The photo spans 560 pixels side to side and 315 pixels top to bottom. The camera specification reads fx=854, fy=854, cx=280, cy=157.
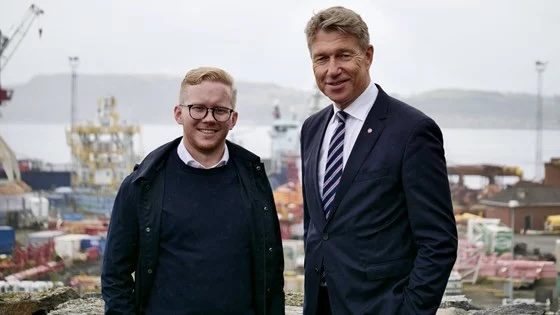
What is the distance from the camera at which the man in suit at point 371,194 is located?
6.02 ft

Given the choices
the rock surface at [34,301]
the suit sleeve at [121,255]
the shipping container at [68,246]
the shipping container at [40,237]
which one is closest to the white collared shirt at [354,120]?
the suit sleeve at [121,255]

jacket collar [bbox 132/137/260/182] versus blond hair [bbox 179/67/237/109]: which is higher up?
blond hair [bbox 179/67/237/109]

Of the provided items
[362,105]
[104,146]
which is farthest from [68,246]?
[362,105]

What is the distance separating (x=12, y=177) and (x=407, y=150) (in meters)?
38.0

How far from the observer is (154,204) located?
1886mm

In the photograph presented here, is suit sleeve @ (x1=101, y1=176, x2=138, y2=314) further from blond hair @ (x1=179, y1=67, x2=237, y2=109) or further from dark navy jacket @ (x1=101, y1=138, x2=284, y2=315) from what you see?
blond hair @ (x1=179, y1=67, x2=237, y2=109)

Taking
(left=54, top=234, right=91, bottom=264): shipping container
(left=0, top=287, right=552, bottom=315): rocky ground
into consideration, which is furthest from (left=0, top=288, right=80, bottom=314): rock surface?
(left=54, top=234, right=91, bottom=264): shipping container

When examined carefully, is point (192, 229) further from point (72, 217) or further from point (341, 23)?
point (72, 217)

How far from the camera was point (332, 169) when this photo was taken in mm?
1939

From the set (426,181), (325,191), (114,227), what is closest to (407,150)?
(426,181)

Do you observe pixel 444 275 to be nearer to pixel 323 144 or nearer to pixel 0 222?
pixel 323 144

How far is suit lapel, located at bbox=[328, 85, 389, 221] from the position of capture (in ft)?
6.21

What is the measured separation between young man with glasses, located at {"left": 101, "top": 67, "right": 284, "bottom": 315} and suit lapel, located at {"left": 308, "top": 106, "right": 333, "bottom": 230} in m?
0.13

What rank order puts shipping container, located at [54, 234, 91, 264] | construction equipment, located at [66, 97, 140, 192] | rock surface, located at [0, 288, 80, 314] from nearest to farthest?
rock surface, located at [0, 288, 80, 314]
shipping container, located at [54, 234, 91, 264]
construction equipment, located at [66, 97, 140, 192]
